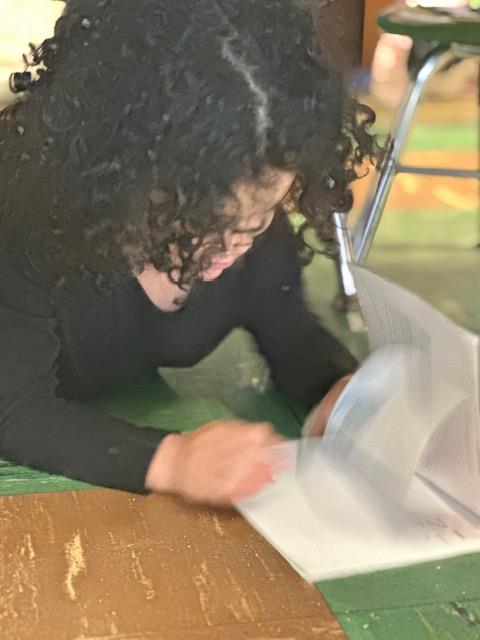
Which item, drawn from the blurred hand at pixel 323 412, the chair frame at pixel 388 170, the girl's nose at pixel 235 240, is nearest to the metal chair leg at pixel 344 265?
the chair frame at pixel 388 170

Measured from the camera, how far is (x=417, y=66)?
3.82 feet

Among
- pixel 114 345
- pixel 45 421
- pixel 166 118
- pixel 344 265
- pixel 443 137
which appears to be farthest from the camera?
pixel 443 137

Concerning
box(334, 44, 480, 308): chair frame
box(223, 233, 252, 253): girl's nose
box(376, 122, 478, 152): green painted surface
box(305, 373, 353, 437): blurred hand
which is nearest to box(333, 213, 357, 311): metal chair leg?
box(334, 44, 480, 308): chair frame

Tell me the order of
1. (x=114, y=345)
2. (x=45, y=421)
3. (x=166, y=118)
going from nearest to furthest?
(x=166, y=118)
(x=45, y=421)
(x=114, y=345)

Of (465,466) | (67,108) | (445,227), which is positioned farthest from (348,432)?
(445,227)

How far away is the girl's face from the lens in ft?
2.16

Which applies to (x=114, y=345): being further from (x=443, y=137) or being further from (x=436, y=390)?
(x=443, y=137)

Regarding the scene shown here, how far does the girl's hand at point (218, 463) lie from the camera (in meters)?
0.69

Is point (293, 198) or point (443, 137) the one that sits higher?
point (293, 198)

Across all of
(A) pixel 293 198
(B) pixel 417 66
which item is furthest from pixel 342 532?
(B) pixel 417 66

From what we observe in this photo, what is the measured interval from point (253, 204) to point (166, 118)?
0.29ft

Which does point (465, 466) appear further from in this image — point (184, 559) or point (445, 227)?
point (445, 227)

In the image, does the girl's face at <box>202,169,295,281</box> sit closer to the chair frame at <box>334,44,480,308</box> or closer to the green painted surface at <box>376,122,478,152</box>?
the chair frame at <box>334,44,480,308</box>

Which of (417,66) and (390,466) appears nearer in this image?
(390,466)
